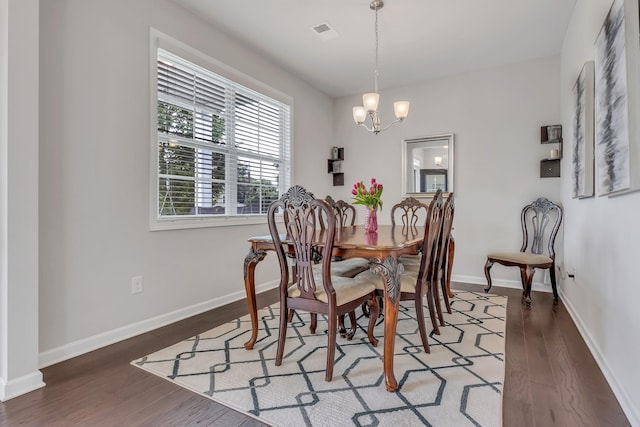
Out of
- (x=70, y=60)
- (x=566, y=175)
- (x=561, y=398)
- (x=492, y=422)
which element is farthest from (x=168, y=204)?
(x=566, y=175)

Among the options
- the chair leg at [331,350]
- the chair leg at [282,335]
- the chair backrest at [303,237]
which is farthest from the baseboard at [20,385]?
the chair leg at [331,350]

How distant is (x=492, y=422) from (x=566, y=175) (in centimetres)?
288

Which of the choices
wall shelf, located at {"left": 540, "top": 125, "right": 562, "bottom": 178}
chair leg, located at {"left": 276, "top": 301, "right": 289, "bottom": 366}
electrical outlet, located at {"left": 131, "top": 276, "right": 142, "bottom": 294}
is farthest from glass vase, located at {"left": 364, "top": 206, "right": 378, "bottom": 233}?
wall shelf, located at {"left": 540, "top": 125, "right": 562, "bottom": 178}

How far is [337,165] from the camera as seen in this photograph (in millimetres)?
5129

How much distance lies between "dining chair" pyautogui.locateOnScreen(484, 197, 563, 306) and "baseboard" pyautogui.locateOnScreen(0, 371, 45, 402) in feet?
12.4

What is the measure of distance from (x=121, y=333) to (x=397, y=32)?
3.48 meters

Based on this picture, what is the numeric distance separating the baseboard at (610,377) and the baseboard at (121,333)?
288 centimetres

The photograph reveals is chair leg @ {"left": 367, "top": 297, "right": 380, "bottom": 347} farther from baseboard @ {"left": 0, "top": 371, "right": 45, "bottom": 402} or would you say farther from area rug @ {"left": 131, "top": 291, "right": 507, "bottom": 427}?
baseboard @ {"left": 0, "top": 371, "right": 45, "bottom": 402}

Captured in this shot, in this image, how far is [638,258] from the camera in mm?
1474

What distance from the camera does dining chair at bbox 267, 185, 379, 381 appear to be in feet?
5.98

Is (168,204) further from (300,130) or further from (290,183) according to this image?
(300,130)

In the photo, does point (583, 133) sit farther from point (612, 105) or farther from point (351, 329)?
point (351, 329)

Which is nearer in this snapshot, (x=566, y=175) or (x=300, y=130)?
(x=566, y=175)

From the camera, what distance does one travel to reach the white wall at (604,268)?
1.54m
